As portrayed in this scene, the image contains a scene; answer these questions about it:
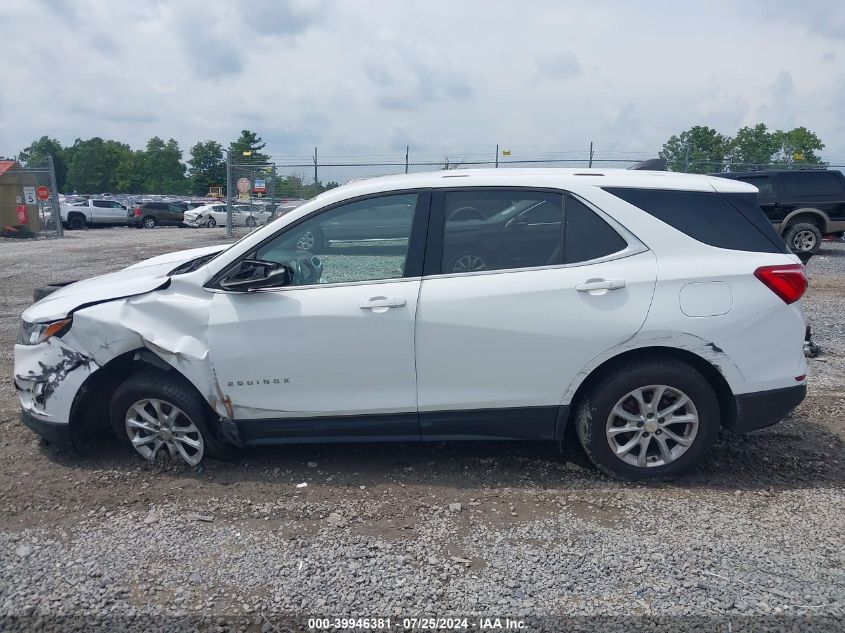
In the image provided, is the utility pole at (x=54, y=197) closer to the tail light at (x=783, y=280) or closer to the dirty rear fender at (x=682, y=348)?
the dirty rear fender at (x=682, y=348)

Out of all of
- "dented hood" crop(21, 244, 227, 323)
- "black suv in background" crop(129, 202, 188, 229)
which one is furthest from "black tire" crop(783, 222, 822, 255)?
"black suv in background" crop(129, 202, 188, 229)

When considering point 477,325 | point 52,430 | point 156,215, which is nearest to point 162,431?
point 52,430

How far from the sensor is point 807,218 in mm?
14094

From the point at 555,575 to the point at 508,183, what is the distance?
216cm

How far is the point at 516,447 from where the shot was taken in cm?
442

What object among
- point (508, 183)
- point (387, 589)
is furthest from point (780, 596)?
point (508, 183)

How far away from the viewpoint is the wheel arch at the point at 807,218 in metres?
14.0

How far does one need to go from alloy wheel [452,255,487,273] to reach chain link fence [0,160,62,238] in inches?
914

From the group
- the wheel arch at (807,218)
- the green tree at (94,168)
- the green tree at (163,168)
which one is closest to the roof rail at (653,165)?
the wheel arch at (807,218)

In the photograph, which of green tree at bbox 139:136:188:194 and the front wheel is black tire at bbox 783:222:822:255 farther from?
green tree at bbox 139:136:188:194

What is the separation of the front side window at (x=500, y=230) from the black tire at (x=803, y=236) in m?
12.3

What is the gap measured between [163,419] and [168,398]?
20cm

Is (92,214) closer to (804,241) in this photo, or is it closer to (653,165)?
(804,241)

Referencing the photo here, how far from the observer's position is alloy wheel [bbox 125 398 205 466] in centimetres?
407
